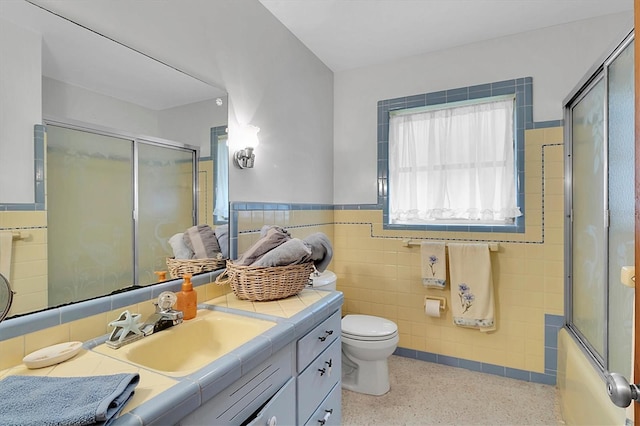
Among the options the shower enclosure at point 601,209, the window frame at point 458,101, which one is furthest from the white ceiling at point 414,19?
the shower enclosure at point 601,209

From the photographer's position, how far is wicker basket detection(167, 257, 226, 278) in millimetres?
1382

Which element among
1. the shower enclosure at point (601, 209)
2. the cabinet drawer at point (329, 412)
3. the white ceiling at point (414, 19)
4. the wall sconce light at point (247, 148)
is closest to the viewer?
the shower enclosure at point (601, 209)

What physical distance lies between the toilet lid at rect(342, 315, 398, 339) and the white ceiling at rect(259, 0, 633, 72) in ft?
6.76

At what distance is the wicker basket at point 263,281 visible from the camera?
140 centimetres

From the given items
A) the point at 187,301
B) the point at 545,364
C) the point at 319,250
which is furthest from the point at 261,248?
the point at 545,364

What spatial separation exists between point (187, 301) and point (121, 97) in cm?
83

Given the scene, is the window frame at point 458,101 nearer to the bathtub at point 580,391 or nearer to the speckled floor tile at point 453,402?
the bathtub at point 580,391

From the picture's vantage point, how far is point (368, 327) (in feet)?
6.92

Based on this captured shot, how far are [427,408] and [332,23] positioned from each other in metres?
2.58

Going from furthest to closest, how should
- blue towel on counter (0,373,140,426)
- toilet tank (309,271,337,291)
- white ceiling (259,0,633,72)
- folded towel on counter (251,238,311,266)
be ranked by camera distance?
toilet tank (309,271,337,291) < white ceiling (259,0,633,72) < folded towel on counter (251,238,311,266) < blue towel on counter (0,373,140,426)

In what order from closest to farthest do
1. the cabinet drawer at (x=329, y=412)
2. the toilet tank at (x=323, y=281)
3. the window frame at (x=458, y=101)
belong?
the cabinet drawer at (x=329, y=412) → the toilet tank at (x=323, y=281) → the window frame at (x=458, y=101)

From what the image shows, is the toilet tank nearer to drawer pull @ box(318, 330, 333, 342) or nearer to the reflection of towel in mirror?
the reflection of towel in mirror

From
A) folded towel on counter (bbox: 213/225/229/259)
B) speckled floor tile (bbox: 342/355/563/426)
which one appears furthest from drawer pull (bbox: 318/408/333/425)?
folded towel on counter (bbox: 213/225/229/259)

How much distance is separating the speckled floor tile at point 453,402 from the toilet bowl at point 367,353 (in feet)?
0.21
